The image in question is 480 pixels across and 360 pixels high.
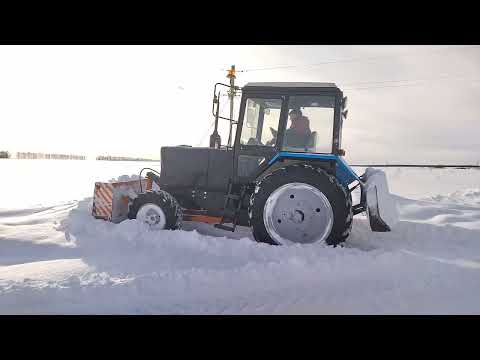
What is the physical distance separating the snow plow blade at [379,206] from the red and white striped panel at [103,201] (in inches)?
156

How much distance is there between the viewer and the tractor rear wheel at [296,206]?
3.95 metres

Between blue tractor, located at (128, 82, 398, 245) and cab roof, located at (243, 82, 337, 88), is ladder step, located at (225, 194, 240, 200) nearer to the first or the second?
blue tractor, located at (128, 82, 398, 245)

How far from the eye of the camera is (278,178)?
4.11 metres

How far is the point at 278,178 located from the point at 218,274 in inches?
61.5

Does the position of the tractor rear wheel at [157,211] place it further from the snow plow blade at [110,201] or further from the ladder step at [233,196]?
the ladder step at [233,196]

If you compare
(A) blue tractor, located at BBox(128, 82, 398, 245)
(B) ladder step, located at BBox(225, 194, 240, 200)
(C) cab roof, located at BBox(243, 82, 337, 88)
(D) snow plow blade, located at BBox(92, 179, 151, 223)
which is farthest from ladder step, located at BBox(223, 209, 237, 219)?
(C) cab roof, located at BBox(243, 82, 337, 88)

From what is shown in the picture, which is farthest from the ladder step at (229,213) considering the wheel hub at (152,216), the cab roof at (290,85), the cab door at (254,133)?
the cab roof at (290,85)

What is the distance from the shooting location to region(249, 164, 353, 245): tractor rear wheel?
3945mm

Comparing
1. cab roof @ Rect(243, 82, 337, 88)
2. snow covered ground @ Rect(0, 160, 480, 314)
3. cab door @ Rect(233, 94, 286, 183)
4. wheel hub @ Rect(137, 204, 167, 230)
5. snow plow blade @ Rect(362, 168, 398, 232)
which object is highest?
cab roof @ Rect(243, 82, 337, 88)

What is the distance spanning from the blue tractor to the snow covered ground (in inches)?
15.4

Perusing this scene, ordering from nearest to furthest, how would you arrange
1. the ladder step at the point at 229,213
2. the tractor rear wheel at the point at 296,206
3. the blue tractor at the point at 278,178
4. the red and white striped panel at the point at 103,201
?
the tractor rear wheel at the point at 296,206 < the blue tractor at the point at 278,178 < the ladder step at the point at 229,213 < the red and white striped panel at the point at 103,201

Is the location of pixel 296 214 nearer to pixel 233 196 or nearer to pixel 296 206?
pixel 296 206

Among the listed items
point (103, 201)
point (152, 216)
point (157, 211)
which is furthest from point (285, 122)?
point (103, 201)

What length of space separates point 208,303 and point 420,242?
148 inches
